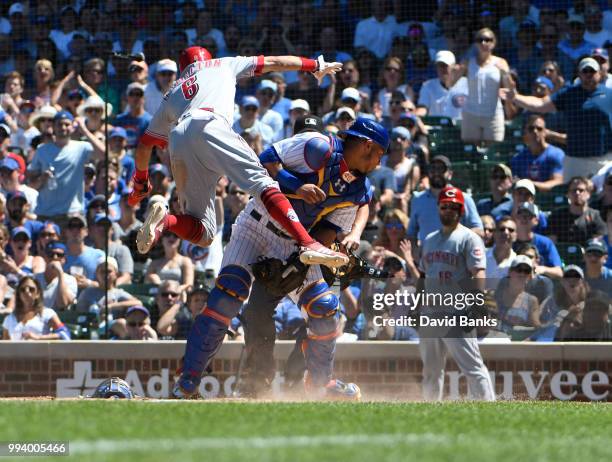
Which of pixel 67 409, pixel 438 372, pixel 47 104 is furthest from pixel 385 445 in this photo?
pixel 47 104

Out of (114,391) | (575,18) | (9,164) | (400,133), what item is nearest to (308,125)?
(114,391)

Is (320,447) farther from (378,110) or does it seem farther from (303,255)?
(378,110)

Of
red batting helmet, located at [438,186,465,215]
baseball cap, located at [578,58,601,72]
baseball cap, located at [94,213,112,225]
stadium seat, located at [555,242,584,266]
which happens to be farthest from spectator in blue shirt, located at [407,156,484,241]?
baseball cap, located at [94,213,112,225]

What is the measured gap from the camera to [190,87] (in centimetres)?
814

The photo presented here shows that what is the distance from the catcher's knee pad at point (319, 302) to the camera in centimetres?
824

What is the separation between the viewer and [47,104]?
15.6 metres

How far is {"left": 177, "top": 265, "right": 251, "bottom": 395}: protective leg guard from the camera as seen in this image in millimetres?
7859

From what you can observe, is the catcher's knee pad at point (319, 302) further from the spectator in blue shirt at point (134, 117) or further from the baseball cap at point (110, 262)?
the spectator in blue shirt at point (134, 117)

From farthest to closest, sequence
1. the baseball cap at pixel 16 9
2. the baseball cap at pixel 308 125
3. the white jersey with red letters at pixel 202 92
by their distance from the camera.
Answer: the baseball cap at pixel 16 9, the baseball cap at pixel 308 125, the white jersey with red letters at pixel 202 92

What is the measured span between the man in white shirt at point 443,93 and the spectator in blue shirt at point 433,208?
1778 mm

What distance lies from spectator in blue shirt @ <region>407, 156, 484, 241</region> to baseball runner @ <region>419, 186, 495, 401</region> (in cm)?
144

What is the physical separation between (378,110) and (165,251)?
11.3 ft

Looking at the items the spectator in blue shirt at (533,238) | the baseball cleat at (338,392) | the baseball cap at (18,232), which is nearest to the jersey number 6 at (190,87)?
the baseball cleat at (338,392)

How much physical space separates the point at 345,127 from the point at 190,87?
5211 millimetres
